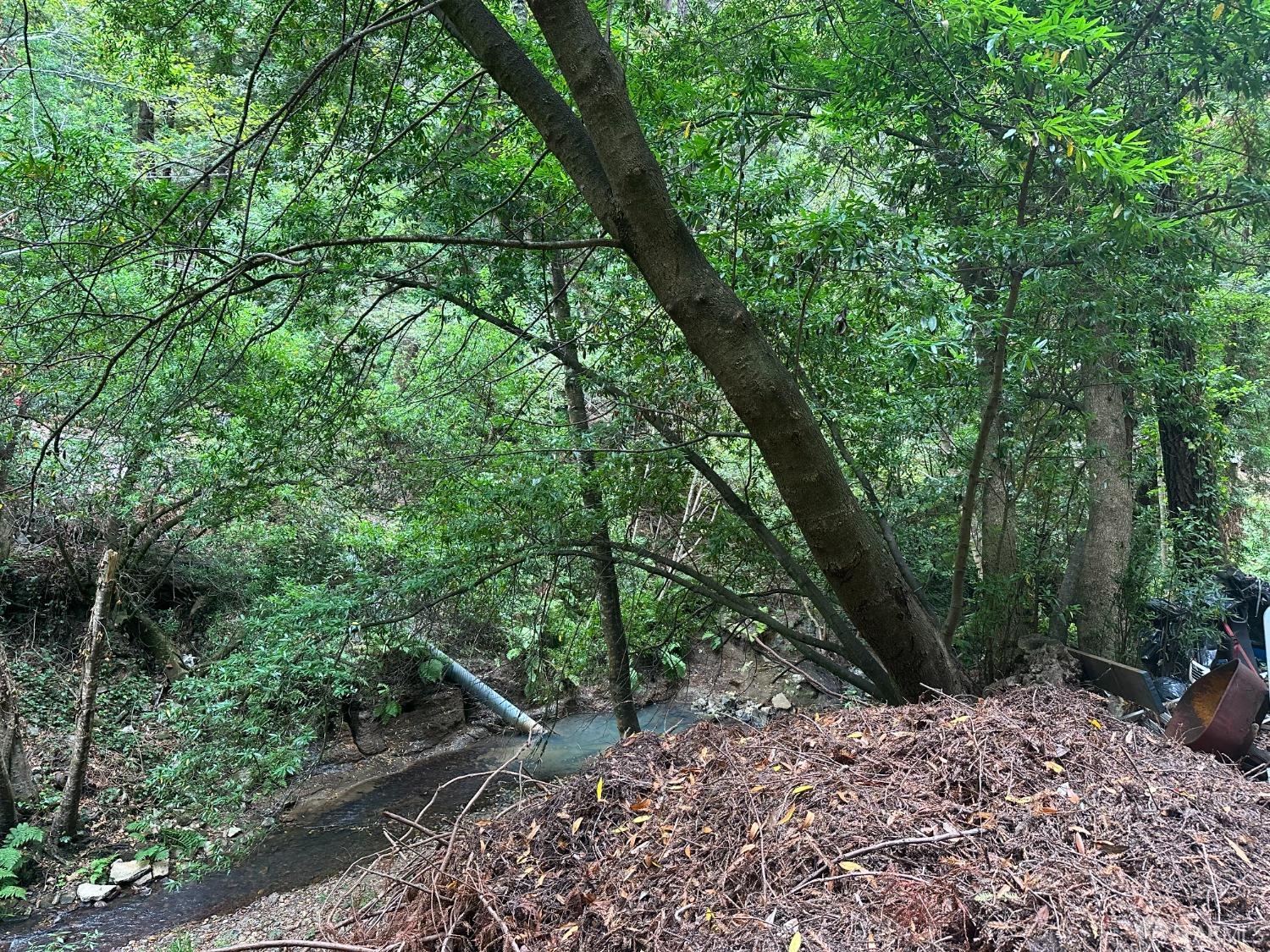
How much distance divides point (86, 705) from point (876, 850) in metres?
7.24

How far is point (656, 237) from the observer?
101 inches

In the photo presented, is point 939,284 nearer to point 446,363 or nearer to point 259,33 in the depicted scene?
point 446,363

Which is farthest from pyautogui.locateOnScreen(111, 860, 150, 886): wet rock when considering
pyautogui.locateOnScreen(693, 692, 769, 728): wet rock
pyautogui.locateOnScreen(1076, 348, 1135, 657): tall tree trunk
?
pyautogui.locateOnScreen(1076, 348, 1135, 657): tall tree trunk

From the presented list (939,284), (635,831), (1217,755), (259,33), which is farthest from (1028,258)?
(259,33)

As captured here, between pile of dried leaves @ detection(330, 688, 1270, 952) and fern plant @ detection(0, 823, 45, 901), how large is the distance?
223 inches

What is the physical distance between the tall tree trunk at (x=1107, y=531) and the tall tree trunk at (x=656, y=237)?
4080mm

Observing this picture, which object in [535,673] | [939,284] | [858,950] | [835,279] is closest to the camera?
[858,950]

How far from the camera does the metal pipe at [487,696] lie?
942cm

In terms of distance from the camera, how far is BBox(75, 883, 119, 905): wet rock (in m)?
6.43

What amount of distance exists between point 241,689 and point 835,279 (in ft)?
15.1

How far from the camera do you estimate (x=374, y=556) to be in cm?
746

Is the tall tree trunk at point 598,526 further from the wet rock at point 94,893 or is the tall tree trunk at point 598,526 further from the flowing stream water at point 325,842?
the wet rock at point 94,893

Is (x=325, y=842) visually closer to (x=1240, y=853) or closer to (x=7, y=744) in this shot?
(x=7, y=744)

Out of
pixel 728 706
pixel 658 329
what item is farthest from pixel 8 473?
pixel 728 706
